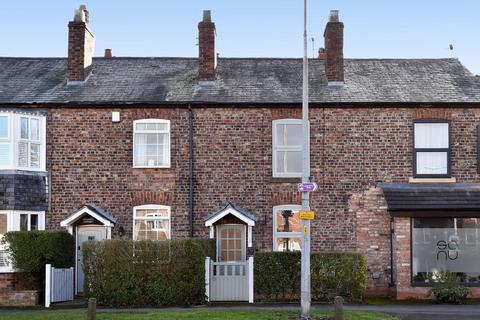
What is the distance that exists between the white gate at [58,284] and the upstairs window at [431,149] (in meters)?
11.6

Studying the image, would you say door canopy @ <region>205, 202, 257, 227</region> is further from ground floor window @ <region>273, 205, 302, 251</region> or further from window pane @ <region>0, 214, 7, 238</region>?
window pane @ <region>0, 214, 7, 238</region>

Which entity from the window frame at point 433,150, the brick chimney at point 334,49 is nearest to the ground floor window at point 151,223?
the brick chimney at point 334,49

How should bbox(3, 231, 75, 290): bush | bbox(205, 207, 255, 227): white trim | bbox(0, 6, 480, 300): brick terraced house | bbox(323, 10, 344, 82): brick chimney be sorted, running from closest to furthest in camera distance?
bbox(3, 231, 75, 290): bush
bbox(205, 207, 255, 227): white trim
bbox(0, 6, 480, 300): brick terraced house
bbox(323, 10, 344, 82): brick chimney

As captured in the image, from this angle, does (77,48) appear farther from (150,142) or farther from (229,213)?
(229,213)

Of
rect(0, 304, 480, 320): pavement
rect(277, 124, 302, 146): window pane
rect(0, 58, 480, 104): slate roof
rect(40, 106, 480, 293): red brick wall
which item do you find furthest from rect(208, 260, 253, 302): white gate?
rect(0, 58, 480, 104): slate roof

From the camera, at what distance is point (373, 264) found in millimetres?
24625

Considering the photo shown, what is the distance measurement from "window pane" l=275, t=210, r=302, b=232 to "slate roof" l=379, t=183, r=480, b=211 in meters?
3.00

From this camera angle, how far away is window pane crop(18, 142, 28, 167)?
79.2ft

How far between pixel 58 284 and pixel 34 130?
5392 millimetres

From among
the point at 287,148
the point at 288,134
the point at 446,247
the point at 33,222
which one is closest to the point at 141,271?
the point at 33,222

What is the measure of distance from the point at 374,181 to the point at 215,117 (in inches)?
223

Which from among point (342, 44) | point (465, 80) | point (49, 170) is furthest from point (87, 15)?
point (465, 80)

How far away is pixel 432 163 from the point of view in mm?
25109

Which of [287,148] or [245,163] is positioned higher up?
[287,148]
